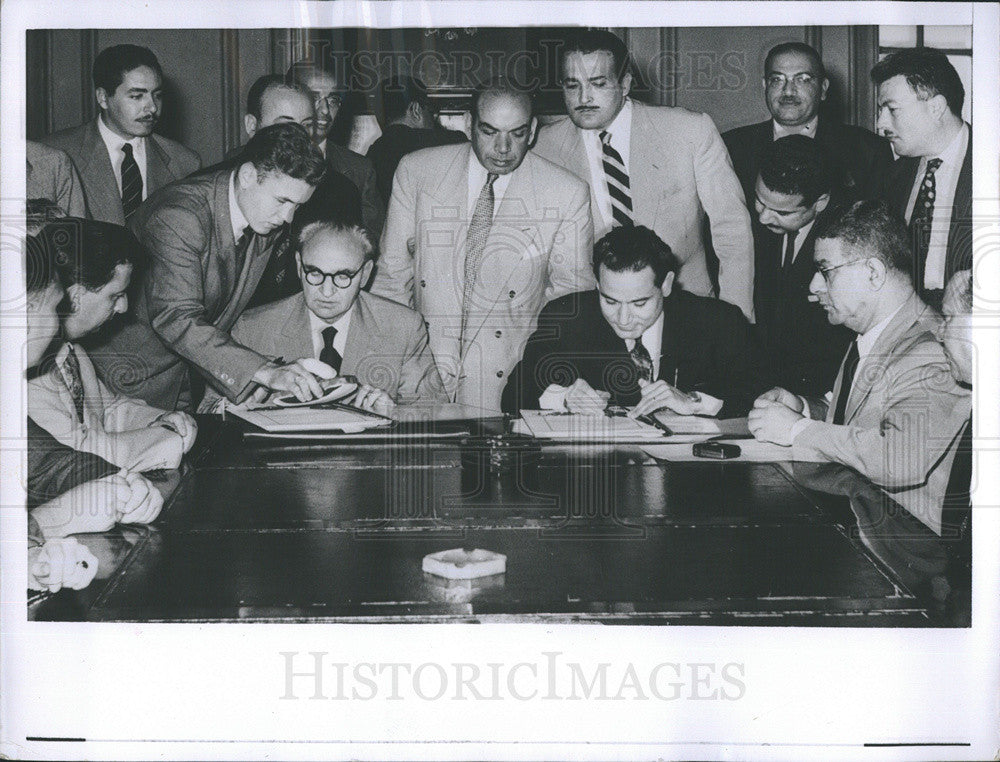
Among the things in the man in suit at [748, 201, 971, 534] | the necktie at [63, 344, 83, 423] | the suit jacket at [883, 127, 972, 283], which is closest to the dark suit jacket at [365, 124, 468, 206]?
the necktie at [63, 344, 83, 423]

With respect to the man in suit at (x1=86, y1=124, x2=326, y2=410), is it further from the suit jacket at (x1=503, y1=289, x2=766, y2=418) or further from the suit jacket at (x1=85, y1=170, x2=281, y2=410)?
the suit jacket at (x1=503, y1=289, x2=766, y2=418)

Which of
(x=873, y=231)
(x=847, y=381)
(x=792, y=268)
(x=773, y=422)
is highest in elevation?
(x=873, y=231)

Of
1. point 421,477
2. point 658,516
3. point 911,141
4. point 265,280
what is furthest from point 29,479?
point 911,141

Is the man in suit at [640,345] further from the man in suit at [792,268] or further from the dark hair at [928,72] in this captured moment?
the dark hair at [928,72]

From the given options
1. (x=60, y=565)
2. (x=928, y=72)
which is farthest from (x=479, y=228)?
(x=60, y=565)

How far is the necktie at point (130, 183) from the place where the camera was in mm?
3486

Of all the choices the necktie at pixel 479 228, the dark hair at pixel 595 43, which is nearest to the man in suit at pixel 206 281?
the necktie at pixel 479 228

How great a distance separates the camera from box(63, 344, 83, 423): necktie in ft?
11.5

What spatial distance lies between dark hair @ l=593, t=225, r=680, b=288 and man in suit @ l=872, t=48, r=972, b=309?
26.7 inches

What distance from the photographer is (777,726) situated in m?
3.42

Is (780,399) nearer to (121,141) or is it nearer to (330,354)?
(330,354)

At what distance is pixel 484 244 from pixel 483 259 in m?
0.05

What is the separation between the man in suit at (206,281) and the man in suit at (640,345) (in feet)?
2.50

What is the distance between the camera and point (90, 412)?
3.50 m
